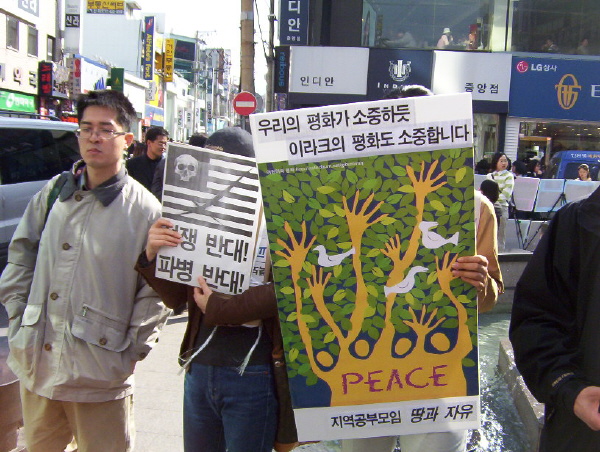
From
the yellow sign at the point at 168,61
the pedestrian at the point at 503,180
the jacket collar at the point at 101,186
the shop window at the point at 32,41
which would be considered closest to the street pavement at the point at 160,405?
the jacket collar at the point at 101,186

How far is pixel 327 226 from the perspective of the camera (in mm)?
1900

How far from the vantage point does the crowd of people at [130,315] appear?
74.6 inches

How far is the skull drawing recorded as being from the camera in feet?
6.76

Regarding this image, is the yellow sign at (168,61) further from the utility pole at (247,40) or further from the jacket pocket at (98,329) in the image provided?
the jacket pocket at (98,329)

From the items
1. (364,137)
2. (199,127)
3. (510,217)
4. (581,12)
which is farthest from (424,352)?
(199,127)

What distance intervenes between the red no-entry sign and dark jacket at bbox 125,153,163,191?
5.93 meters

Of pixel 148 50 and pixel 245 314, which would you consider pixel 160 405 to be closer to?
pixel 245 314

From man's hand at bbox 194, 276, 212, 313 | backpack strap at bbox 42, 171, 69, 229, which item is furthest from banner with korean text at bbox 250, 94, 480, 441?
backpack strap at bbox 42, 171, 69, 229

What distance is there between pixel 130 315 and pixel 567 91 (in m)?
14.9

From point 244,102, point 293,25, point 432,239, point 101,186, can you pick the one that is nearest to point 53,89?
point 293,25

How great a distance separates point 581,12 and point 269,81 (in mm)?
7895

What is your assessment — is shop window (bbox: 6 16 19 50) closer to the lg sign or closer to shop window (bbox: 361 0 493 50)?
shop window (bbox: 361 0 493 50)

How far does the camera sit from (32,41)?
2509cm

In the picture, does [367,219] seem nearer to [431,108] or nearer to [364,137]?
[364,137]
